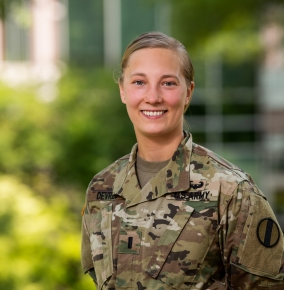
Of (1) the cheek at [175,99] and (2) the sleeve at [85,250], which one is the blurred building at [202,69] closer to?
(2) the sleeve at [85,250]

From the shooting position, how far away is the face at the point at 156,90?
2500 millimetres

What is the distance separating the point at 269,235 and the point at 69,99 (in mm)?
16773

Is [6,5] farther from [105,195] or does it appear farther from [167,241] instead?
[167,241]

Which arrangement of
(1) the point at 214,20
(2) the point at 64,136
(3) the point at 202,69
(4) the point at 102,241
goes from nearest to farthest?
(4) the point at 102,241 < (1) the point at 214,20 < (2) the point at 64,136 < (3) the point at 202,69

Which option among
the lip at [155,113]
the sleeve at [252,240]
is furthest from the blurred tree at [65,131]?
the sleeve at [252,240]

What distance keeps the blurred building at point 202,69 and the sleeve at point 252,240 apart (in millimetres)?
18622

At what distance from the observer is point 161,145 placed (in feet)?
8.50

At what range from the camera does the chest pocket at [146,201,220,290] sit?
2408 millimetres

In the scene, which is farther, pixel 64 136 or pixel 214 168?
pixel 64 136

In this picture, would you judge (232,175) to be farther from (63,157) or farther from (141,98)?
(63,157)

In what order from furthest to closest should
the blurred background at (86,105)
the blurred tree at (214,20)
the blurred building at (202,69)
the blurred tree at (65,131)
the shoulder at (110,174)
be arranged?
the blurred building at (202,69), the blurred tree at (65,131), the blurred tree at (214,20), the blurred background at (86,105), the shoulder at (110,174)

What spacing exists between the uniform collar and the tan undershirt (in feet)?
0.10

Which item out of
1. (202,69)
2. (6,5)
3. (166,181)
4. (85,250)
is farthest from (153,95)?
(202,69)

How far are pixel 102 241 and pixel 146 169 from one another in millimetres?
293
